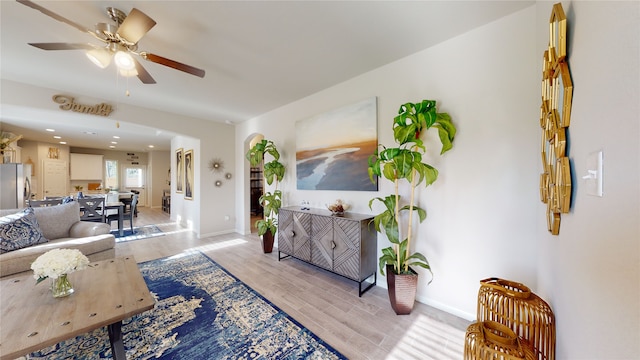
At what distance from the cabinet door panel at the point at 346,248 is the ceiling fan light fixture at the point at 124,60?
262 centimetres

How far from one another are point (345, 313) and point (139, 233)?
5588mm

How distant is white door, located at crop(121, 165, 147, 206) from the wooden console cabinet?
33.4 feet

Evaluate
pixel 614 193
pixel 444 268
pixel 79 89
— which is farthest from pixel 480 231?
pixel 79 89

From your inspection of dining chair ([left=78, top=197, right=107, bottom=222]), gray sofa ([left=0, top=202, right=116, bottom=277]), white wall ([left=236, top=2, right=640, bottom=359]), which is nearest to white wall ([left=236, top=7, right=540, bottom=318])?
white wall ([left=236, top=2, right=640, bottom=359])

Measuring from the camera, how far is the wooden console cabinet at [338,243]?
2.53 meters

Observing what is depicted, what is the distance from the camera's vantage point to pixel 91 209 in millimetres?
4301

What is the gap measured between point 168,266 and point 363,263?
2.97 metres

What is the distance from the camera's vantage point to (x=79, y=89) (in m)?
3.38

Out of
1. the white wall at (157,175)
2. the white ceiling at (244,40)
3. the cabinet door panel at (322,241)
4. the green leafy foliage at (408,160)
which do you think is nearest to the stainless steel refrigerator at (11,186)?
the white ceiling at (244,40)

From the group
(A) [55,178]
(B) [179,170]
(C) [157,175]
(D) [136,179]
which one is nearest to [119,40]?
(B) [179,170]

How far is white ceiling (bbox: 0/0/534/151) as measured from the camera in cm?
181

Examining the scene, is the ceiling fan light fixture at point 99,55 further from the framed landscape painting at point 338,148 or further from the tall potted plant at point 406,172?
the tall potted plant at point 406,172

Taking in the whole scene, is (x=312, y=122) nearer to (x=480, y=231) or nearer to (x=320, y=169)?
(x=320, y=169)

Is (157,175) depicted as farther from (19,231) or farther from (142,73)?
(142,73)
